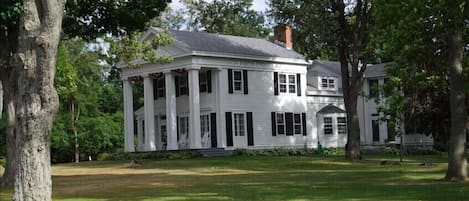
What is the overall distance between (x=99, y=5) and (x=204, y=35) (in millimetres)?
20631

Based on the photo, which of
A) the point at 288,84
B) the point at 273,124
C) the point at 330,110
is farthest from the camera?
the point at 330,110

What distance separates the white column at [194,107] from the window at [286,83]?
6.88m

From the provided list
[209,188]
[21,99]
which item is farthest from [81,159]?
[21,99]

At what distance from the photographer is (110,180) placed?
24234 mm

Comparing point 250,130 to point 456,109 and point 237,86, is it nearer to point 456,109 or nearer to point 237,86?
point 237,86

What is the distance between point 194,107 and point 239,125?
12.2 feet

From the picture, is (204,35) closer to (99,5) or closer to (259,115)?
(259,115)

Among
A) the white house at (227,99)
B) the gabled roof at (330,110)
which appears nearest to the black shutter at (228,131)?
the white house at (227,99)

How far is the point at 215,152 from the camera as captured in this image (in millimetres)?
39250

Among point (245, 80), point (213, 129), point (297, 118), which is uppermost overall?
point (245, 80)

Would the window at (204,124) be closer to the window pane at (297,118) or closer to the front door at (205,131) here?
the front door at (205,131)

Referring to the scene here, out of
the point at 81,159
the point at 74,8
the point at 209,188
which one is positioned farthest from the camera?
the point at 81,159

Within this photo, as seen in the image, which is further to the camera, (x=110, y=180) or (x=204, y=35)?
(x=204, y=35)

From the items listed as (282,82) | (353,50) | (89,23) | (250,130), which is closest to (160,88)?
(250,130)
